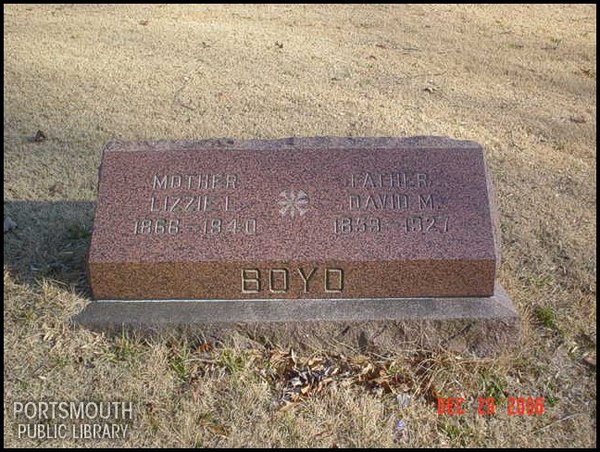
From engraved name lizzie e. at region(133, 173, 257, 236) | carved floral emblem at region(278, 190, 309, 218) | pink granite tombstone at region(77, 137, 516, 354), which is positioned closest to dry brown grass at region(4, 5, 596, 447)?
pink granite tombstone at region(77, 137, 516, 354)

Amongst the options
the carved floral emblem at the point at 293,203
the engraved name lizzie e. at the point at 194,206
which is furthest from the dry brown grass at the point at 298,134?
the carved floral emblem at the point at 293,203

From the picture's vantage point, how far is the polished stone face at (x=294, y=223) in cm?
312

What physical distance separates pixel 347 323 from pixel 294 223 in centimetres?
58

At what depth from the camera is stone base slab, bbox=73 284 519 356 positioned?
10.2ft

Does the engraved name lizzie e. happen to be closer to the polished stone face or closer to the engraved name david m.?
the polished stone face

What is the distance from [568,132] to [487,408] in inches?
164

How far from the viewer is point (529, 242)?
428 cm

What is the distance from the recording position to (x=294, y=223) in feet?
10.4

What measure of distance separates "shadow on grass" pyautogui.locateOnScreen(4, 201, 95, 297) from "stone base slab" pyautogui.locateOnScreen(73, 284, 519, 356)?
525 millimetres

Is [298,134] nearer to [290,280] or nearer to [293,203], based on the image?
[293,203]

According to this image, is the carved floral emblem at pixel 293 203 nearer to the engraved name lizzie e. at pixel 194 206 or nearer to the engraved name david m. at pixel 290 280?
the engraved name lizzie e. at pixel 194 206

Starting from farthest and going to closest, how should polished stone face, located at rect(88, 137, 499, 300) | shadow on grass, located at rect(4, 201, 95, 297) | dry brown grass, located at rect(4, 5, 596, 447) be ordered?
shadow on grass, located at rect(4, 201, 95, 297)
polished stone face, located at rect(88, 137, 499, 300)
dry brown grass, located at rect(4, 5, 596, 447)

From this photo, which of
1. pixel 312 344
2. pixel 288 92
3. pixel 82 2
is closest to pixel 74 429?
pixel 312 344

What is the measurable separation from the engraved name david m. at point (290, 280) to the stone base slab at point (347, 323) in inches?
3.6
